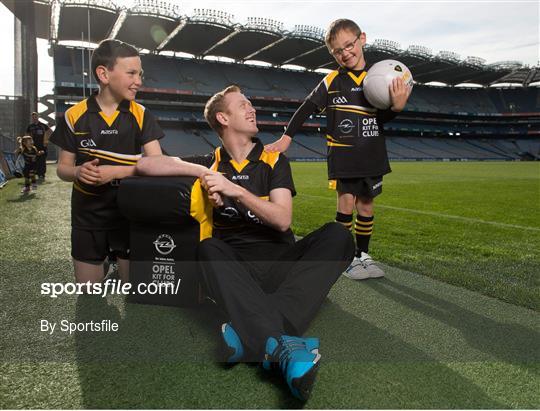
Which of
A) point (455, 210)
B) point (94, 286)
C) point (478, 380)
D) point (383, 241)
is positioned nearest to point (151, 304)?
point (94, 286)

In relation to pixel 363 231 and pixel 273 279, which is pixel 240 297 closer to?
pixel 273 279

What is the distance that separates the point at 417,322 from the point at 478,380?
720 millimetres

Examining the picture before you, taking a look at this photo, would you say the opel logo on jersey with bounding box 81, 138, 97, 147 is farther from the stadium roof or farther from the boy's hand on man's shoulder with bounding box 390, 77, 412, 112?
the stadium roof

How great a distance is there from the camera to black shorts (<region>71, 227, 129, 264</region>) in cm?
297

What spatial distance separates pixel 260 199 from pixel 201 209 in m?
0.40

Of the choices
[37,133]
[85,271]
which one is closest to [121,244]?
[85,271]

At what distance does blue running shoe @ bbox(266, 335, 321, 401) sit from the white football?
2335 millimetres

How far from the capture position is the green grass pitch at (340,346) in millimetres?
1636

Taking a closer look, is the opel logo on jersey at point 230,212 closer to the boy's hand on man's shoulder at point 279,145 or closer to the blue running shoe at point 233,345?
the boy's hand on man's shoulder at point 279,145

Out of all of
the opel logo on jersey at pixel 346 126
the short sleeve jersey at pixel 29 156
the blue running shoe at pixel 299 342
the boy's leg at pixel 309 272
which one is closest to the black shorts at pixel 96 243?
the boy's leg at pixel 309 272

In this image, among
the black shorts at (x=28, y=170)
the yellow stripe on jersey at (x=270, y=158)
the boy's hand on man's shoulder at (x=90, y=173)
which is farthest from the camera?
the black shorts at (x=28, y=170)

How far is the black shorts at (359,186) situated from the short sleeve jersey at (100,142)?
166 centimetres

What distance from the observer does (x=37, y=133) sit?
1242 centimetres

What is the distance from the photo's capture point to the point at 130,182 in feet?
8.36
